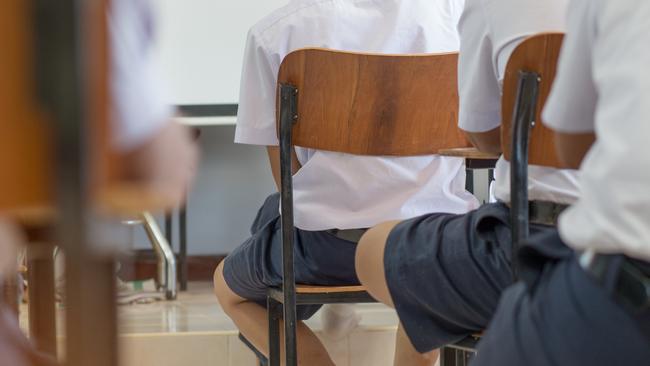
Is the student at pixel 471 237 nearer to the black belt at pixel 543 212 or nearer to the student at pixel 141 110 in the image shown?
the black belt at pixel 543 212

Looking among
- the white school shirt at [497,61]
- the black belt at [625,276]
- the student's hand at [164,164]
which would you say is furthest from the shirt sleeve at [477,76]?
the student's hand at [164,164]

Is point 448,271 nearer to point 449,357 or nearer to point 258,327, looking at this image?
point 449,357

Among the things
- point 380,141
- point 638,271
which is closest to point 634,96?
point 638,271

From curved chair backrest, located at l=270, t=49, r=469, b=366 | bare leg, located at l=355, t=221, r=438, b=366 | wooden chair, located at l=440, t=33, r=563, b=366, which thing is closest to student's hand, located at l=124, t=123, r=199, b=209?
wooden chair, located at l=440, t=33, r=563, b=366

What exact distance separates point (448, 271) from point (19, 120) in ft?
2.91

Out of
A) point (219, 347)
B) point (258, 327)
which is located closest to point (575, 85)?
point (258, 327)

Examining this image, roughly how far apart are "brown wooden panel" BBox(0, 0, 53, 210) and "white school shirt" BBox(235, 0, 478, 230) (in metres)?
1.35

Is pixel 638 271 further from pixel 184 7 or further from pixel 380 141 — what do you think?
pixel 184 7

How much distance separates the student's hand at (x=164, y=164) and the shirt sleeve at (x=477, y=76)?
0.83m

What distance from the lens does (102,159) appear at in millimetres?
664

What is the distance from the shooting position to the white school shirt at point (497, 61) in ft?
4.71

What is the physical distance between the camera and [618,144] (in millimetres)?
928

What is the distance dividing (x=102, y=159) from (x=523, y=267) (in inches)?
20.6

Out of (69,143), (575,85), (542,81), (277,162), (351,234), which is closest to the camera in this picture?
(69,143)
